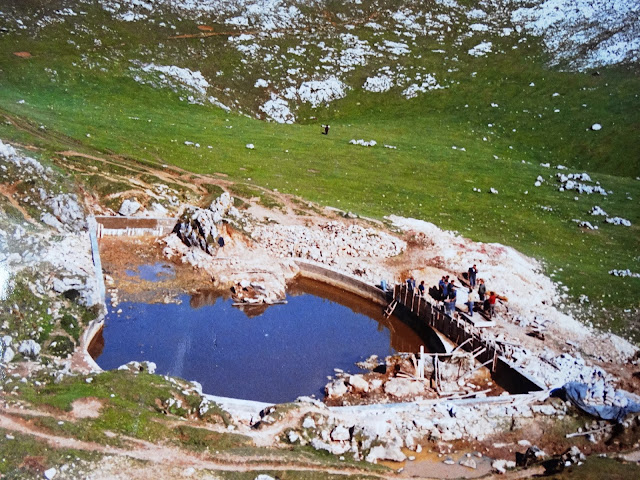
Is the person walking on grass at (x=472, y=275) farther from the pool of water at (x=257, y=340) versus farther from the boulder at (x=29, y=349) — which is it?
the boulder at (x=29, y=349)

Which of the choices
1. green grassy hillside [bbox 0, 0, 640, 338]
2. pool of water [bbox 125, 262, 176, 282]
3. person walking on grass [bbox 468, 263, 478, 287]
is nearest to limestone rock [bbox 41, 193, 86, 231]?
pool of water [bbox 125, 262, 176, 282]

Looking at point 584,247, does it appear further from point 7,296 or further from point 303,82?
point 303,82

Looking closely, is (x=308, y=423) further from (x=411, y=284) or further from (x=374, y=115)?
(x=374, y=115)

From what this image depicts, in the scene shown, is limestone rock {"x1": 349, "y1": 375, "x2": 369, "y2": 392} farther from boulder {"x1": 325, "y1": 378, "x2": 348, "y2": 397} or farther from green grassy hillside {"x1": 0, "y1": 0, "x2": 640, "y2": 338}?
green grassy hillside {"x1": 0, "y1": 0, "x2": 640, "y2": 338}

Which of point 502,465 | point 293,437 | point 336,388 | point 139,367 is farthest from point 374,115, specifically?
point 293,437

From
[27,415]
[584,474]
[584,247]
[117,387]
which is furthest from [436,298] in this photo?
[27,415]

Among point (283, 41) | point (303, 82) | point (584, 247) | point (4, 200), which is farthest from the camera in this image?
point (283, 41)
